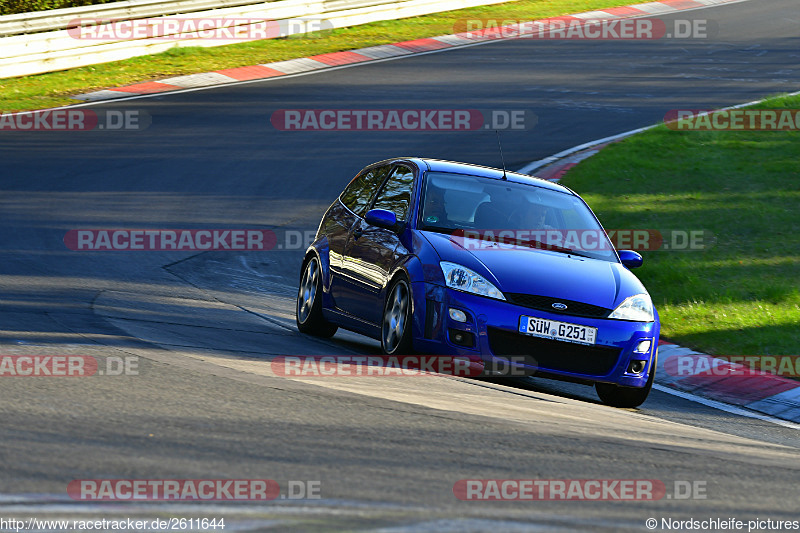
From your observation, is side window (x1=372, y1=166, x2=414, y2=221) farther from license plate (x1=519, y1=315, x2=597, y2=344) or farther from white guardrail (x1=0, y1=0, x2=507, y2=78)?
white guardrail (x1=0, y1=0, x2=507, y2=78)

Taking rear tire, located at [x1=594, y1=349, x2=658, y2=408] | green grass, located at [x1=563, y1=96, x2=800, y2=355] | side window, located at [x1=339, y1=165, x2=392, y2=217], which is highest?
side window, located at [x1=339, y1=165, x2=392, y2=217]

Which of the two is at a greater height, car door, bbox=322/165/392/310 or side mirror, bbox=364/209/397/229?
side mirror, bbox=364/209/397/229

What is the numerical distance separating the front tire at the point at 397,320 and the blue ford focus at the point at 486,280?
0.03 feet

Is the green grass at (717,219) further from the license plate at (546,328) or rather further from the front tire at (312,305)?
the front tire at (312,305)

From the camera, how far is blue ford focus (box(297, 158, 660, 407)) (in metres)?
8.23

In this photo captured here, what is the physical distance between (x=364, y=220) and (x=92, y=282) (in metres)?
2.96

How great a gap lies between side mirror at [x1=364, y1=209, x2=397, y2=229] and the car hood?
341 millimetres

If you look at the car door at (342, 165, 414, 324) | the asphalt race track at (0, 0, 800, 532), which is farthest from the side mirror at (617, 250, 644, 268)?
the car door at (342, 165, 414, 324)

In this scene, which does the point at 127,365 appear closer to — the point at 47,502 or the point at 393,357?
the point at 393,357

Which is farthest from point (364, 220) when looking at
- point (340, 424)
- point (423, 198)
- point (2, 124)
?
point (2, 124)

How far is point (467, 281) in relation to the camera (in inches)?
330

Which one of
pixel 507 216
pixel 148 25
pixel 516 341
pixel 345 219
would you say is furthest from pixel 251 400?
pixel 148 25

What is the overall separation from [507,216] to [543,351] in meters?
1.60

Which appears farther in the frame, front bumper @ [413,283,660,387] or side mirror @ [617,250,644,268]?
side mirror @ [617,250,644,268]
